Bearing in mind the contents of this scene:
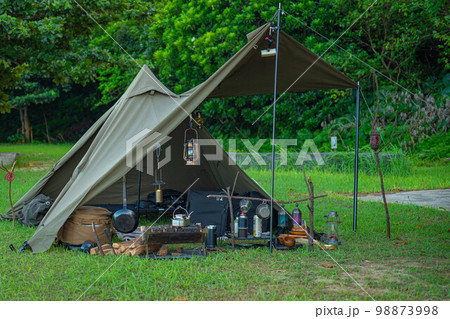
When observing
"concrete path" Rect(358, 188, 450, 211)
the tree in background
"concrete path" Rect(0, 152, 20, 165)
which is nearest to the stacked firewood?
"concrete path" Rect(358, 188, 450, 211)

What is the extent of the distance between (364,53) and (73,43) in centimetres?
742

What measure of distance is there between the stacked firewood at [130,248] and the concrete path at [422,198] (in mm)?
4167

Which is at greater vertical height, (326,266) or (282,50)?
(282,50)

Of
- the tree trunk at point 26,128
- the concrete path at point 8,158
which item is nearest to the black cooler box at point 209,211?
the concrete path at point 8,158

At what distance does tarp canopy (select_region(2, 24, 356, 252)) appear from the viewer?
4.41 metres

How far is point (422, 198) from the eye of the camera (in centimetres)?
754

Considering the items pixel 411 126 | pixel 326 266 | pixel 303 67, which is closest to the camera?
pixel 326 266

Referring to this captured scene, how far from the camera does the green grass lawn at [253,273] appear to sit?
324cm

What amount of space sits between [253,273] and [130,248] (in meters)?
1.20

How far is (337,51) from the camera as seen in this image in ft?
43.0

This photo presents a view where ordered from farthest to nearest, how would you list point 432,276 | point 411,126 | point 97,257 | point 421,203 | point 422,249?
point 411,126
point 421,203
point 422,249
point 97,257
point 432,276

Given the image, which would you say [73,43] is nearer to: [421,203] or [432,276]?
[421,203]

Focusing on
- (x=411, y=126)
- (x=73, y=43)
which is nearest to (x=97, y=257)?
(x=73, y=43)

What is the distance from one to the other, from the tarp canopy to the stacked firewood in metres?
0.45
